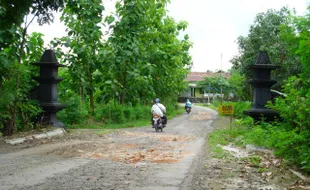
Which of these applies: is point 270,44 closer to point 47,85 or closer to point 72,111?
point 72,111

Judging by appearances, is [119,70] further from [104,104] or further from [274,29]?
[274,29]

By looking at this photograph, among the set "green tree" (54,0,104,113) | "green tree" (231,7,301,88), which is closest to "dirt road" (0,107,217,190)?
"green tree" (54,0,104,113)

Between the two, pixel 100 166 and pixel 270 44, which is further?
pixel 270 44

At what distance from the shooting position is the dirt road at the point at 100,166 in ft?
18.8

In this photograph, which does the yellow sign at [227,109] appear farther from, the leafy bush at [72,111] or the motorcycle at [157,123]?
the leafy bush at [72,111]

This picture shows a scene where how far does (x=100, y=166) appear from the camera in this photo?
7.14 meters

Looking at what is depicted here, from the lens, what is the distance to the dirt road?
18.8ft

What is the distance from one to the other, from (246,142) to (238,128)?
8.82 feet

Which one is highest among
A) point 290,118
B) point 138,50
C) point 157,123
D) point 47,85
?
point 138,50

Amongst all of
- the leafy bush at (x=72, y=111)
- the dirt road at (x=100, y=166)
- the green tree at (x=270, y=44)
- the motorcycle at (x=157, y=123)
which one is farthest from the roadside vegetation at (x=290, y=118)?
the leafy bush at (x=72, y=111)

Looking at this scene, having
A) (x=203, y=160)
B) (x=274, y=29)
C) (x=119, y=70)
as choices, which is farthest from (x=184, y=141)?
(x=274, y=29)

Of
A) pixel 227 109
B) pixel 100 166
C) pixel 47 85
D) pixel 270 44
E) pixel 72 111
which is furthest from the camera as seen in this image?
pixel 270 44

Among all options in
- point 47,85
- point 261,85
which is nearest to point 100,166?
point 47,85

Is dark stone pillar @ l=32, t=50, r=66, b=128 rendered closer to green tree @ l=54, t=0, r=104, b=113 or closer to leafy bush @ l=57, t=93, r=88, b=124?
leafy bush @ l=57, t=93, r=88, b=124
